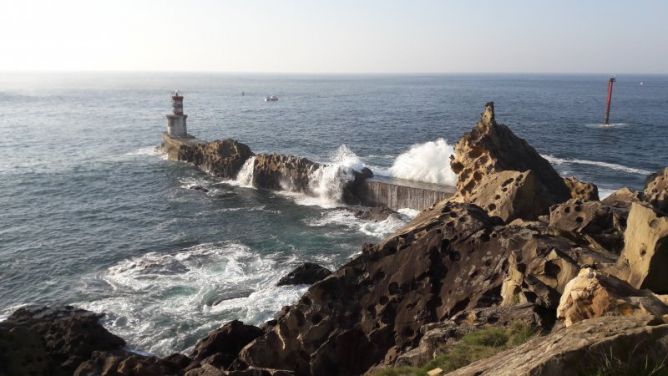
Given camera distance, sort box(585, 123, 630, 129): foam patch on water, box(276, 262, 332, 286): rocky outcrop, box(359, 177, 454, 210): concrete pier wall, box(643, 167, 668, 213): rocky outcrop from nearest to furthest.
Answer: box(643, 167, 668, 213): rocky outcrop
box(276, 262, 332, 286): rocky outcrop
box(359, 177, 454, 210): concrete pier wall
box(585, 123, 630, 129): foam patch on water

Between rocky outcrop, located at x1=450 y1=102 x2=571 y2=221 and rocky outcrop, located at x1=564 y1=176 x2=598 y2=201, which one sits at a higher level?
rocky outcrop, located at x1=450 y1=102 x2=571 y2=221

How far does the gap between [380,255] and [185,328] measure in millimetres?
11361

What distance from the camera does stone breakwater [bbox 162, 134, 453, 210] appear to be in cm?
4075

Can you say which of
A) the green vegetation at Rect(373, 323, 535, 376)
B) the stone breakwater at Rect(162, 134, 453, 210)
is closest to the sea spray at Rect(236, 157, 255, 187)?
the stone breakwater at Rect(162, 134, 453, 210)

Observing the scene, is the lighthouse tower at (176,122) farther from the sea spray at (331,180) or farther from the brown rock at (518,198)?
the brown rock at (518,198)

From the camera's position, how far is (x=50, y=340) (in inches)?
826

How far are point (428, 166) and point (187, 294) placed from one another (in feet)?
88.1

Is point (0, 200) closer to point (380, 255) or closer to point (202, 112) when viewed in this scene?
point (380, 255)

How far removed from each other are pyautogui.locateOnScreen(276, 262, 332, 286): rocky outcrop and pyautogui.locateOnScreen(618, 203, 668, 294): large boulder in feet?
56.6

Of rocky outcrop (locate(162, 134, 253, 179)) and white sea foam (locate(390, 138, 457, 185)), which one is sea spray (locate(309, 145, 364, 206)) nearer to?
white sea foam (locate(390, 138, 457, 185))

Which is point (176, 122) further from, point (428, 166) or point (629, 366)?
point (629, 366)

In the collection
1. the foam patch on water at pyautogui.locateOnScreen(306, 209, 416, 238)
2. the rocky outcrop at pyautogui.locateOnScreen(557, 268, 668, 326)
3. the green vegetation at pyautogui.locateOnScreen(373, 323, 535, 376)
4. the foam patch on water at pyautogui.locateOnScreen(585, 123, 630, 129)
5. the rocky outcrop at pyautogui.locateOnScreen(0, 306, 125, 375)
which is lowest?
the rocky outcrop at pyautogui.locateOnScreen(0, 306, 125, 375)

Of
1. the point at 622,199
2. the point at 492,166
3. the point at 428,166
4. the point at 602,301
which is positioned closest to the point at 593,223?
the point at 622,199

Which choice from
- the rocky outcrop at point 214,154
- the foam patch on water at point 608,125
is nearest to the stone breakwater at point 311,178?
the rocky outcrop at point 214,154
